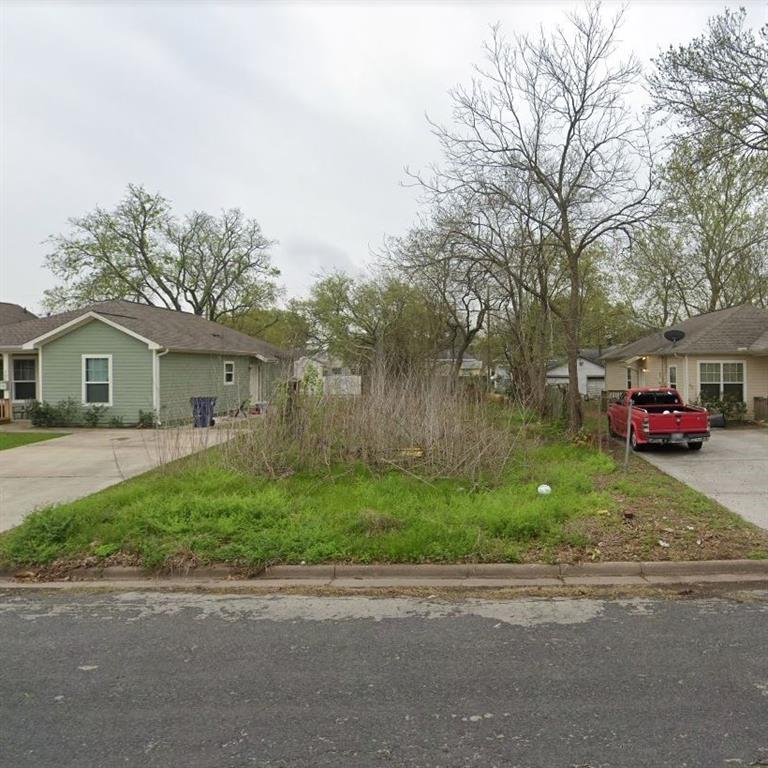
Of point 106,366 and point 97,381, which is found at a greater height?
point 106,366

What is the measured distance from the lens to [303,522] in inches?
254

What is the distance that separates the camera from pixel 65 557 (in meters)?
5.93

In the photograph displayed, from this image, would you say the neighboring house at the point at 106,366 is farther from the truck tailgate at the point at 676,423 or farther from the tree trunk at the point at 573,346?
the truck tailgate at the point at 676,423

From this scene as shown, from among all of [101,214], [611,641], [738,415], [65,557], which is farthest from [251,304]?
[611,641]

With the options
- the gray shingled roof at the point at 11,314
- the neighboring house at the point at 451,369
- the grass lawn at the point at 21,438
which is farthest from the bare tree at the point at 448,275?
the gray shingled roof at the point at 11,314

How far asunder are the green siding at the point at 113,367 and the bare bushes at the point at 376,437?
448 inches

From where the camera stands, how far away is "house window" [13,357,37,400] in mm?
21594

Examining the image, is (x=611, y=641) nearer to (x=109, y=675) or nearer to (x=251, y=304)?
→ (x=109, y=675)

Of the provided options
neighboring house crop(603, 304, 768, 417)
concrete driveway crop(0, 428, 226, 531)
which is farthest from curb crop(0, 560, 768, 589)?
neighboring house crop(603, 304, 768, 417)

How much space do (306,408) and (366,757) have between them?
694cm

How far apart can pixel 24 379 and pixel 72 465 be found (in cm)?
1256

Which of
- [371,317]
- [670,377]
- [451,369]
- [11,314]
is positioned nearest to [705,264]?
[670,377]

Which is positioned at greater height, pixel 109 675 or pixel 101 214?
pixel 101 214

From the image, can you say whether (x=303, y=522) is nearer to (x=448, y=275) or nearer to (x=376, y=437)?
(x=376, y=437)
